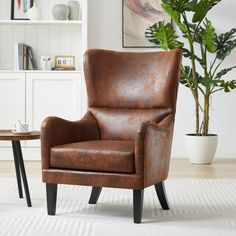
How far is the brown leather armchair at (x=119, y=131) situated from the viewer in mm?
2791

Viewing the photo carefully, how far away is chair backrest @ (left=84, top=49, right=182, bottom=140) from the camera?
3270 millimetres

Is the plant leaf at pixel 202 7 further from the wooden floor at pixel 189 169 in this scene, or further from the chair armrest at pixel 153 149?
the chair armrest at pixel 153 149

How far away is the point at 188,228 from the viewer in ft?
8.93

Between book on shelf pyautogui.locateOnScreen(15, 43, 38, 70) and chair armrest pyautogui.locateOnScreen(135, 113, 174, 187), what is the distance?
2527 mm

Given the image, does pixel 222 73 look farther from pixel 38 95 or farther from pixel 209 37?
pixel 38 95

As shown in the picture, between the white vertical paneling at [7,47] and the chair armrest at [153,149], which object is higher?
the white vertical paneling at [7,47]

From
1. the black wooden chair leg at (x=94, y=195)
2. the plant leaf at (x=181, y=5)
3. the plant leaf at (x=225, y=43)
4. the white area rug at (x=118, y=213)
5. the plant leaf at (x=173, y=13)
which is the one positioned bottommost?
the white area rug at (x=118, y=213)

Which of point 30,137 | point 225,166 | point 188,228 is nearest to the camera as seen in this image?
point 188,228

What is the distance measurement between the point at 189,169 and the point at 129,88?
1672 mm

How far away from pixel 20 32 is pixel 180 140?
1.94 meters

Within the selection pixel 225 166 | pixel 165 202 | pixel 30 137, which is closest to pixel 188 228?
pixel 165 202

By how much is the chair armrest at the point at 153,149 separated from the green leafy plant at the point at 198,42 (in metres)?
2.04

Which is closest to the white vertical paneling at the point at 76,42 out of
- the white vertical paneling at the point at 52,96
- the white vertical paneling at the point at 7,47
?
the white vertical paneling at the point at 52,96

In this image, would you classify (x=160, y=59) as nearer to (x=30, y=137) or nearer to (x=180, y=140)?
(x=30, y=137)
